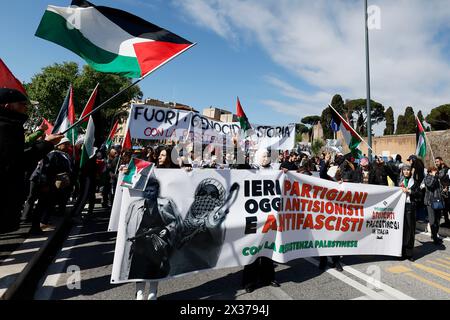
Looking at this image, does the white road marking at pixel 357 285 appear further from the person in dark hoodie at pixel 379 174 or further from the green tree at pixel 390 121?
the green tree at pixel 390 121

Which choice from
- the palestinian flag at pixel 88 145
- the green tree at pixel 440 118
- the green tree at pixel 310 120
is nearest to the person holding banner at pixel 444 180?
the palestinian flag at pixel 88 145

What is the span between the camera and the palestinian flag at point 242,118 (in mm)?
9205

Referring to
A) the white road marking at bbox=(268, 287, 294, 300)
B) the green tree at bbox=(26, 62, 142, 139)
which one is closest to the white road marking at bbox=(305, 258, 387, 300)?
the white road marking at bbox=(268, 287, 294, 300)

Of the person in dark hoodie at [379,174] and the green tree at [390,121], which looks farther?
the green tree at [390,121]

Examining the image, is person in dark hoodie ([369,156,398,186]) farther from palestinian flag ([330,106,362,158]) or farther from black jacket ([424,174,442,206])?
palestinian flag ([330,106,362,158])

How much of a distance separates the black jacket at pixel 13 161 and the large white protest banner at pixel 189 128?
4641 mm

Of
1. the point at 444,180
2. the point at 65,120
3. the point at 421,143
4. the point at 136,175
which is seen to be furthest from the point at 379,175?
the point at 65,120

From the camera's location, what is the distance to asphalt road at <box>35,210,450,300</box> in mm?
3475

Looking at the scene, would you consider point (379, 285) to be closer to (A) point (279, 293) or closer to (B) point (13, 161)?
(A) point (279, 293)

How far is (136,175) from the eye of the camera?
10.1ft

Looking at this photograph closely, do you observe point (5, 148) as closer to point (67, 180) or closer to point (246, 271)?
point (246, 271)

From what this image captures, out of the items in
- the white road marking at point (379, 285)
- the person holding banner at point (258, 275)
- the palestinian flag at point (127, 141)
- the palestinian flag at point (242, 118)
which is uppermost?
the palestinian flag at point (242, 118)

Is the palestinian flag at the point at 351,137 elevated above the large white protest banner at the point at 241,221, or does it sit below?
above

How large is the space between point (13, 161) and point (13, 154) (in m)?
0.06
